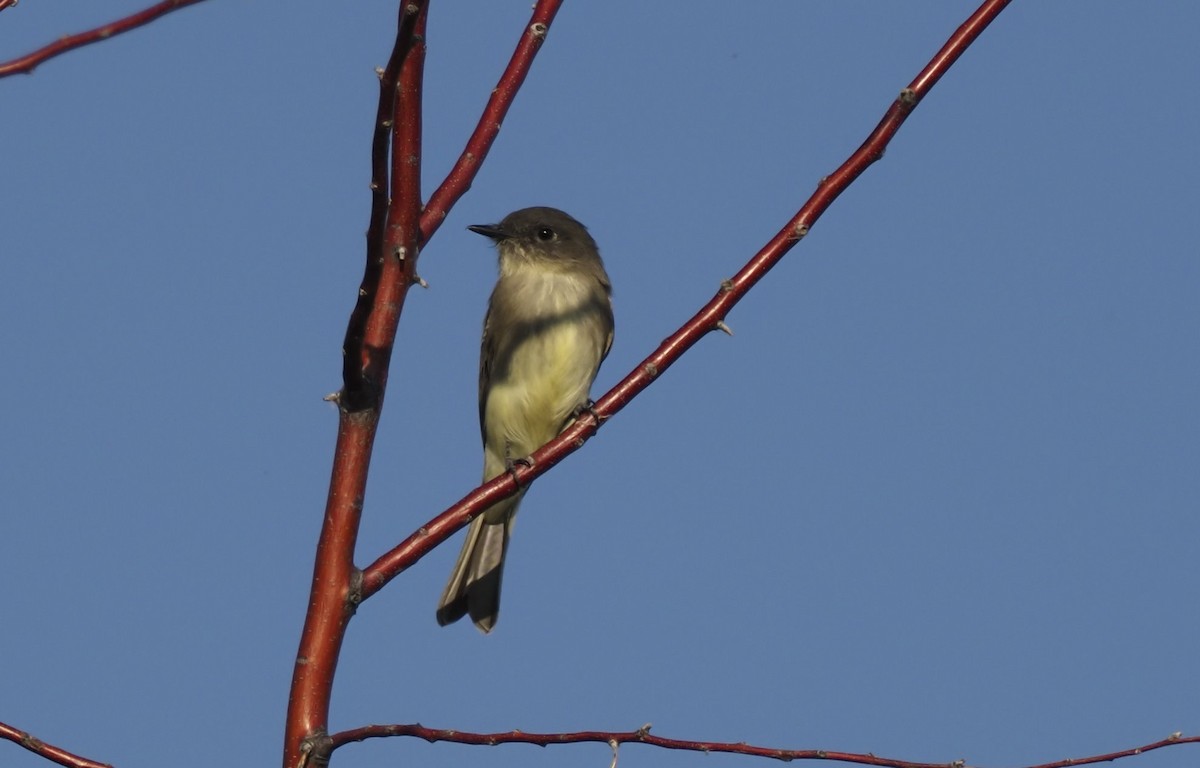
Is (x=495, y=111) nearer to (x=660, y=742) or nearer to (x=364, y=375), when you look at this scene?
(x=364, y=375)

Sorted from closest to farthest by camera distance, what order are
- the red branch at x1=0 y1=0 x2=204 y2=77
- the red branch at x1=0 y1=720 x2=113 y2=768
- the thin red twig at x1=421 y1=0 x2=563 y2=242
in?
the red branch at x1=0 y1=0 x2=204 y2=77, the red branch at x1=0 y1=720 x2=113 y2=768, the thin red twig at x1=421 y1=0 x2=563 y2=242

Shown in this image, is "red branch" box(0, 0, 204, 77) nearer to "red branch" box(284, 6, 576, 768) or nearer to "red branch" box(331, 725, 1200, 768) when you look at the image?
"red branch" box(284, 6, 576, 768)

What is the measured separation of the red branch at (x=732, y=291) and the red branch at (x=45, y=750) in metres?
0.71

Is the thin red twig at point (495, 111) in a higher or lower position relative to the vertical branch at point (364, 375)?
higher

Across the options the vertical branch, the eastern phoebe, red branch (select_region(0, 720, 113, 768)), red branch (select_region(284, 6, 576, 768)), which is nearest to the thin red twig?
red branch (select_region(284, 6, 576, 768))

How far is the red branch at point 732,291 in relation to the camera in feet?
11.6

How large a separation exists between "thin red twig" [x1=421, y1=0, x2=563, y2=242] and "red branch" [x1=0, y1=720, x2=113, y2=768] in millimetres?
1598

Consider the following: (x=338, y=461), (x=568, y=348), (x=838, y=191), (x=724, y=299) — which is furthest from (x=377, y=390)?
(x=568, y=348)

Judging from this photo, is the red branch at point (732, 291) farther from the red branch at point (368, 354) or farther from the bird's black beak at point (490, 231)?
the bird's black beak at point (490, 231)

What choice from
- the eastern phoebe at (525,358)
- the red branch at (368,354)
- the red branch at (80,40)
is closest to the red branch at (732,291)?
the red branch at (368,354)

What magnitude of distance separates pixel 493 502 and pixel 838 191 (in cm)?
116

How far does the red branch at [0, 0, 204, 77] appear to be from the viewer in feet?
6.85

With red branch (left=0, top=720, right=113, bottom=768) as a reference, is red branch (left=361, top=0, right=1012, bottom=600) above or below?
above

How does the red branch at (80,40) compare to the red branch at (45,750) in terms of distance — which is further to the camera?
the red branch at (45,750)
